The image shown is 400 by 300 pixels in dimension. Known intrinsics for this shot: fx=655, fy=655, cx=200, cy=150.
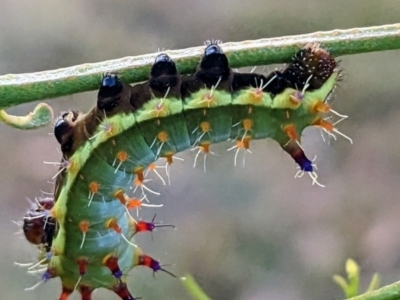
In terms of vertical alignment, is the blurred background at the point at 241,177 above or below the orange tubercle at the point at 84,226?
below

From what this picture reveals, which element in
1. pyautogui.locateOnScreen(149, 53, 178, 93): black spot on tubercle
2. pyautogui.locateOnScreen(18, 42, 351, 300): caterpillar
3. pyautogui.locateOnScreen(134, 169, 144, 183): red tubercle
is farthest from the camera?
pyautogui.locateOnScreen(134, 169, 144, 183): red tubercle

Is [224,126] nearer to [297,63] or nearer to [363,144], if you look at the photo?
[297,63]

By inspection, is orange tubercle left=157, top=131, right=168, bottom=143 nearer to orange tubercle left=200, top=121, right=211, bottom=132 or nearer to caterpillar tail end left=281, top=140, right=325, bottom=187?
orange tubercle left=200, top=121, right=211, bottom=132

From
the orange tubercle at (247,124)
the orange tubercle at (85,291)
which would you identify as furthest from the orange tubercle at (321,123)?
the orange tubercle at (85,291)

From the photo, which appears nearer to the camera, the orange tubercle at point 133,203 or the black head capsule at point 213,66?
the black head capsule at point 213,66

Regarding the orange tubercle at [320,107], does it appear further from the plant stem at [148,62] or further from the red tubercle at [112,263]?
the red tubercle at [112,263]

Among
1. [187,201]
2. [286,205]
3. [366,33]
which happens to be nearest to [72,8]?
[187,201]

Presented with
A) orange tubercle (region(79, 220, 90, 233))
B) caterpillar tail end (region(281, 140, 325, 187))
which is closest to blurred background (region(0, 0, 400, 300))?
orange tubercle (region(79, 220, 90, 233))

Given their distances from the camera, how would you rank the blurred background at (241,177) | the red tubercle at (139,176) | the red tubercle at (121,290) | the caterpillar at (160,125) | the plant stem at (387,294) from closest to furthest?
the plant stem at (387,294), the caterpillar at (160,125), the red tubercle at (139,176), the red tubercle at (121,290), the blurred background at (241,177)
